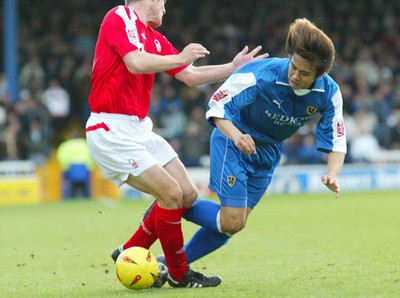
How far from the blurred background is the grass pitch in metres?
2.64

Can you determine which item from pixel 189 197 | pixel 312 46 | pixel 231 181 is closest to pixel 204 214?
pixel 189 197

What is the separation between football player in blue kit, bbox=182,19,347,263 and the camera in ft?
20.9

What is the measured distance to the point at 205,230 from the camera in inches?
273

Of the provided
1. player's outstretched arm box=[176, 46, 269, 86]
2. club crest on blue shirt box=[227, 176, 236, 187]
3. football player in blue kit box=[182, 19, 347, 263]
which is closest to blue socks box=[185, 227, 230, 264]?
football player in blue kit box=[182, 19, 347, 263]

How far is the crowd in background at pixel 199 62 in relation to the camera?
62.7 feet

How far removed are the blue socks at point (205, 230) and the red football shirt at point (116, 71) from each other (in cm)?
85

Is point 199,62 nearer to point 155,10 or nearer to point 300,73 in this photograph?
point 155,10

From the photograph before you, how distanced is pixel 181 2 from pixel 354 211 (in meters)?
11.0

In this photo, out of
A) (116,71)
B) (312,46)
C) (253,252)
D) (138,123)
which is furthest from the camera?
(253,252)

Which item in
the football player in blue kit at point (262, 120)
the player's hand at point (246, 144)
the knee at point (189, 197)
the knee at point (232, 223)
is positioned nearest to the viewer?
the player's hand at point (246, 144)

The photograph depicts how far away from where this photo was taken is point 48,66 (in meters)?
19.9

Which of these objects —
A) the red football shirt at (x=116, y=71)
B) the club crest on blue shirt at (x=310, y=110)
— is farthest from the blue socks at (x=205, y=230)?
the club crest on blue shirt at (x=310, y=110)

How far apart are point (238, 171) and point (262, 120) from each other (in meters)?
0.42

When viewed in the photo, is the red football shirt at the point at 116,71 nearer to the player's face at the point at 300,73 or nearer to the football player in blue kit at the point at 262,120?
the football player in blue kit at the point at 262,120
